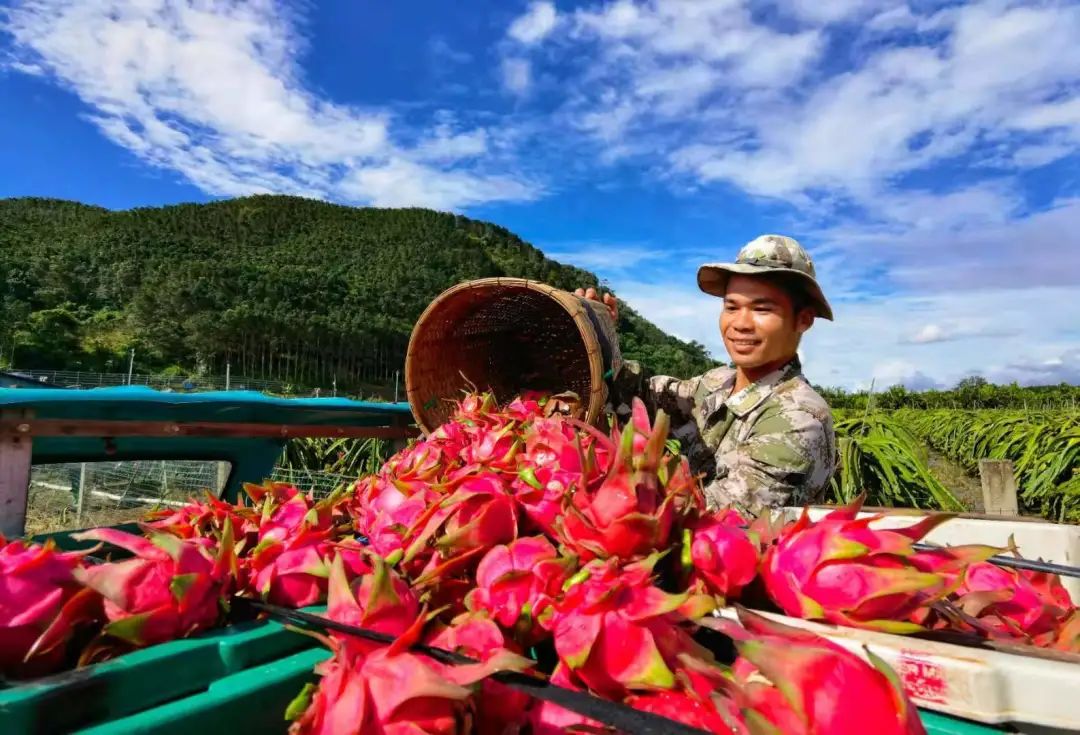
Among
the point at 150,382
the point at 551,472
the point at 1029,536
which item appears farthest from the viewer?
the point at 150,382

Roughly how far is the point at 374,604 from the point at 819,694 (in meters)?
0.44

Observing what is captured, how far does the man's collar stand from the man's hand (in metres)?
0.62

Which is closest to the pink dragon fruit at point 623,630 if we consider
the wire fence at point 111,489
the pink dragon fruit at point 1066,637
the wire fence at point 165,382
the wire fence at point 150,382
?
the pink dragon fruit at point 1066,637

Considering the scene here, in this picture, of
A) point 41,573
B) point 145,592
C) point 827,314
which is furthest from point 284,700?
point 827,314

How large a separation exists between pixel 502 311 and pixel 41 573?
2.38 meters

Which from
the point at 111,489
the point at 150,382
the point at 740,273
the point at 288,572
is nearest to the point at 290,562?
the point at 288,572

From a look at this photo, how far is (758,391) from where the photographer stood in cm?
264

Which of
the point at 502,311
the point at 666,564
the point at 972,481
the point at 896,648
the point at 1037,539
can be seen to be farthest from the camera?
the point at 972,481

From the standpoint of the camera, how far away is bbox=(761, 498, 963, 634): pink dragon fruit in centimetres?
72

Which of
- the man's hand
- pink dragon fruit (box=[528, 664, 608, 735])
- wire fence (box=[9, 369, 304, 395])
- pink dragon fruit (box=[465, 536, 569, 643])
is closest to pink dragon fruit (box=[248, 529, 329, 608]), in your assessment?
pink dragon fruit (box=[465, 536, 569, 643])

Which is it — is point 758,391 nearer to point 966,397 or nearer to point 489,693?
point 489,693

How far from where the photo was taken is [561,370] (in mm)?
3133

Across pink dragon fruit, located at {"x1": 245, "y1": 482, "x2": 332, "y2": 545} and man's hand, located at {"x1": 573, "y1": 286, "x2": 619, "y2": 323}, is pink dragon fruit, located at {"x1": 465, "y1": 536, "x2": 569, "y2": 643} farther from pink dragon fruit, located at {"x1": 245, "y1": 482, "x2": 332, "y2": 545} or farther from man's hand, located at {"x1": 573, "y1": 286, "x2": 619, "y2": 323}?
man's hand, located at {"x1": 573, "y1": 286, "x2": 619, "y2": 323}

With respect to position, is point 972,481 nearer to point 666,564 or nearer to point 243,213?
point 666,564
